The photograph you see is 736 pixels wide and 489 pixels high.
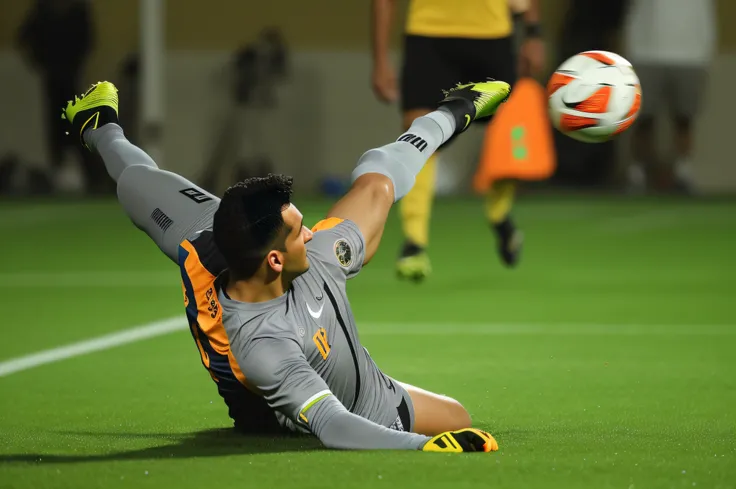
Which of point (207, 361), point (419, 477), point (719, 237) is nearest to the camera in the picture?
point (419, 477)

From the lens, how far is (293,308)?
15.6 ft

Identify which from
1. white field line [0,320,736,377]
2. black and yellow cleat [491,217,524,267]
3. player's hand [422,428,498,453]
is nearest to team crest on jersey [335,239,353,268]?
player's hand [422,428,498,453]

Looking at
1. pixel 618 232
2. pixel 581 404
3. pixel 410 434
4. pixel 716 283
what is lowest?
pixel 618 232

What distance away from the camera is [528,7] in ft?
31.8

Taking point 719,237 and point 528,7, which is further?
point 719,237

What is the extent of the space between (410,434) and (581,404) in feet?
4.40

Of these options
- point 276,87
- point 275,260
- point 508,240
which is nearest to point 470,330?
point 508,240

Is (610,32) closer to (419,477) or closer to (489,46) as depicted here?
(489,46)

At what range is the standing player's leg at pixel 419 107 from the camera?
9.05 m

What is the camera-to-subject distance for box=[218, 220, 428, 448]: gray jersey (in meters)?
4.51

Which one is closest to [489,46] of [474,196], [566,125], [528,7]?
[528,7]

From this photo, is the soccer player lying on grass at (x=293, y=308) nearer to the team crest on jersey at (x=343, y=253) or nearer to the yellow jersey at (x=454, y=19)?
the team crest on jersey at (x=343, y=253)

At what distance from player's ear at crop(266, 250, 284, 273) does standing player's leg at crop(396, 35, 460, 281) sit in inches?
170

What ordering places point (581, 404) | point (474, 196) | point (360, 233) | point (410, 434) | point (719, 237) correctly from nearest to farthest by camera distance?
1. point (410, 434)
2. point (360, 233)
3. point (581, 404)
4. point (719, 237)
5. point (474, 196)
